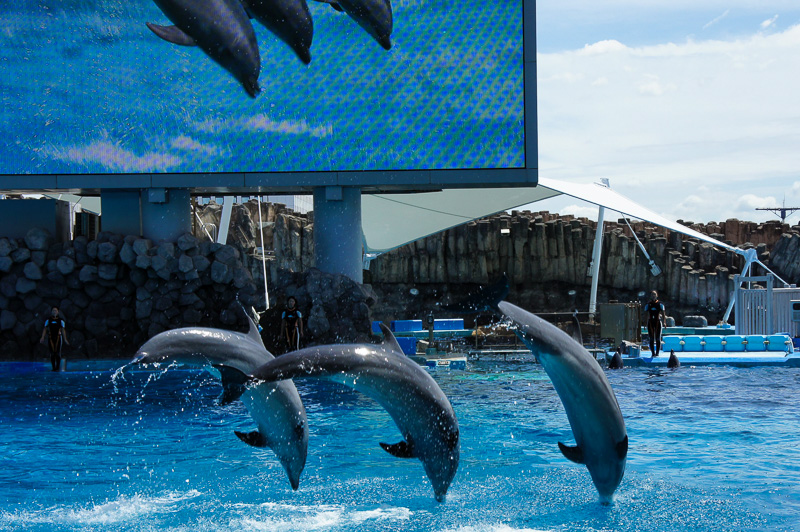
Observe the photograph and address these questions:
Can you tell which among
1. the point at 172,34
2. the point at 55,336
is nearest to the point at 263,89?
the point at 172,34

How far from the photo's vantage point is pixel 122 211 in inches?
575

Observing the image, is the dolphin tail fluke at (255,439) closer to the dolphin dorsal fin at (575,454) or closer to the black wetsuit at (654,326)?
the dolphin dorsal fin at (575,454)

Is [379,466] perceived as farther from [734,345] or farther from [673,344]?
[734,345]

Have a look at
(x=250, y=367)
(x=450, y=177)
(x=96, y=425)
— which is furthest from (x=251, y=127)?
(x=250, y=367)

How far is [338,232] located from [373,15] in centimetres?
376

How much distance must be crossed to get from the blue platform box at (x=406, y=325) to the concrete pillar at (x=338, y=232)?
3077 mm

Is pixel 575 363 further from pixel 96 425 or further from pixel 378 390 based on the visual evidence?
pixel 96 425

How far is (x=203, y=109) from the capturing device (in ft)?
44.9

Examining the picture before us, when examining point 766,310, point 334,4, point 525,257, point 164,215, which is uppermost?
point 334,4

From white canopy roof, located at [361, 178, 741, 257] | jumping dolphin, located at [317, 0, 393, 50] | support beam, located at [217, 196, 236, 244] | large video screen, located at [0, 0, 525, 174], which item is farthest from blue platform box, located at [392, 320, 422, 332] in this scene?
jumping dolphin, located at [317, 0, 393, 50]

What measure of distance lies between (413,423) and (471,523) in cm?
109

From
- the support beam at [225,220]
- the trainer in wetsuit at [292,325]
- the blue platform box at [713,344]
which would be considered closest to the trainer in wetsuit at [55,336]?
the trainer in wetsuit at [292,325]


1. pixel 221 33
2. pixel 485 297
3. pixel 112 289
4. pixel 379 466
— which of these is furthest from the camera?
pixel 112 289

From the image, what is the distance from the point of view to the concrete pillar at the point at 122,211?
1460cm
